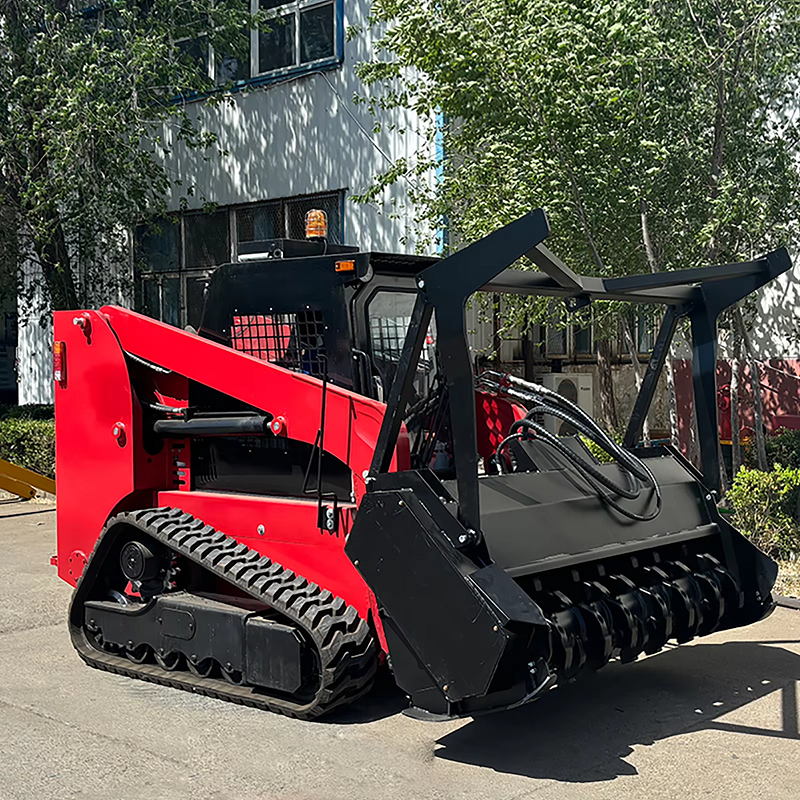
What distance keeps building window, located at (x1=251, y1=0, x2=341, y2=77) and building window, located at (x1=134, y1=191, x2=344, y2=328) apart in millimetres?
1615

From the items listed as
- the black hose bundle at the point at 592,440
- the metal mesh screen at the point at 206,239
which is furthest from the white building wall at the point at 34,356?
the black hose bundle at the point at 592,440

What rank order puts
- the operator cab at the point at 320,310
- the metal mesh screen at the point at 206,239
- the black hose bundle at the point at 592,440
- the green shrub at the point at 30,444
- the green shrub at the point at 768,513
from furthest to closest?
the metal mesh screen at the point at 206,239, the green shrub at the point at 30,444, the green shrub at the point at 768,513, the operator cab at the point at 320,310, the black hose bundle at the point at 592,440

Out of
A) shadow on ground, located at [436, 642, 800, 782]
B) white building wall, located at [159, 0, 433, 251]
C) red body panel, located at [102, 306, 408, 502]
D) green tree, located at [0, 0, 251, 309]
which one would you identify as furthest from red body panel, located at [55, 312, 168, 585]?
green tree, located at [0, 0, 251, 309]

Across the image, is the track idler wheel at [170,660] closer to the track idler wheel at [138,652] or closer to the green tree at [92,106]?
the track idler wheel at [138,652]

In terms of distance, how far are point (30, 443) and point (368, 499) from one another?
402 inches

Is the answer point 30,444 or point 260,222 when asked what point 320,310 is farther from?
point 30,444

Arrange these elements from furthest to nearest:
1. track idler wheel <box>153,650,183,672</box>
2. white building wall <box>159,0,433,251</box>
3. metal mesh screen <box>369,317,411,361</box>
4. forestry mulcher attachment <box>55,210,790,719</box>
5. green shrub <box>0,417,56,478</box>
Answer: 1. green shrub <box>0,417,56,478</box>
2. white building wall <box>159,0,433,251</box>
3. metal mesh screen <box>369,317,411,361</box>
4. track idler wheel <box>153,650,183,672</box>
5. forestry mulcher attachment <box>55,210,790,719</box>

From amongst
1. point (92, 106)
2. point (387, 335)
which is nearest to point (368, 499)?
point (387, 335)

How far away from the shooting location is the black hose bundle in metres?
5.45

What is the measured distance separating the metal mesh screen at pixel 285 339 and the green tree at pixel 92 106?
7.11m

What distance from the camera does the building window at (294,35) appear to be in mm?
13250

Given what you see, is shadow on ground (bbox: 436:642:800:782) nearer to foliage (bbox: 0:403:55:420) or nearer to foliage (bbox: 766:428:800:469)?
foliage (bbox: 766:428:800:469)

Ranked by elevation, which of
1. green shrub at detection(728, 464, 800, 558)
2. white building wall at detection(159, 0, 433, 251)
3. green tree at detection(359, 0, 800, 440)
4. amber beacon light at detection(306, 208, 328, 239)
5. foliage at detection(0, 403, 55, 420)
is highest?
white building wall at detection(159, 0, 433, 251)

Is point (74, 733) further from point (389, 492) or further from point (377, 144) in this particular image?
point (377, 144)
